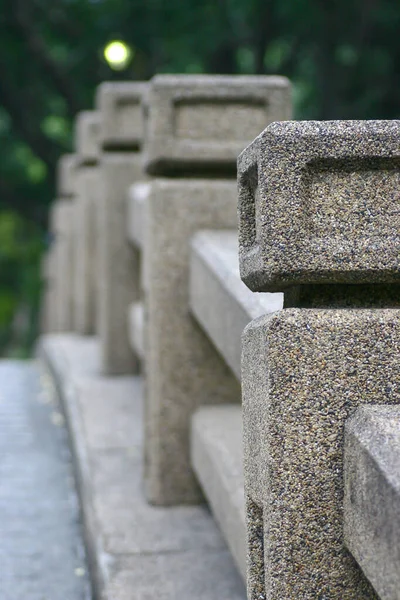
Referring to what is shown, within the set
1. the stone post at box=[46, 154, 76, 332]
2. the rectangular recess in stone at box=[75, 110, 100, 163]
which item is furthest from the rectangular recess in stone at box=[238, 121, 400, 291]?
the stone post at box=[46, 154, 76, 332]

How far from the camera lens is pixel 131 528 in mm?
3160

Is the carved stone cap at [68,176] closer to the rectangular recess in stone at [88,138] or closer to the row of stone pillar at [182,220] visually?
the rectangular recess in stone at [88,138]

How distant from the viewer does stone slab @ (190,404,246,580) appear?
2562 mm

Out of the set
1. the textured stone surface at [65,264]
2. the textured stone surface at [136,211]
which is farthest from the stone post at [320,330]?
the textured stone surface at [65,264]

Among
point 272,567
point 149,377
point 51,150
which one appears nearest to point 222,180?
point 149,377

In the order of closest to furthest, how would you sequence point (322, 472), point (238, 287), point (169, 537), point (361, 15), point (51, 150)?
point (322, 472), point (238, 287), point (169, 537), point (361, 15), point (51, 150)

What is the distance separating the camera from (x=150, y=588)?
269 centimetres

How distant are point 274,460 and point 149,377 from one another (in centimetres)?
180

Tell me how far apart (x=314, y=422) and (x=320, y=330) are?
15 cm

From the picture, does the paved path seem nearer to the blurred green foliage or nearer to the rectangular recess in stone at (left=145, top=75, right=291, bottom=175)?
the rectangular recess in stone at (left=145, top=75, right=291, bottom=175)

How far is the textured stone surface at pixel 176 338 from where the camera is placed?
3.27 metres

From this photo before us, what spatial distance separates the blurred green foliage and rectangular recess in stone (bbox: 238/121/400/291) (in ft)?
33.7

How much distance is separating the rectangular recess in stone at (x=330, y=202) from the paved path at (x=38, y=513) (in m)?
1.83

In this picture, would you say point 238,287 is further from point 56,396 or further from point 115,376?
point 56,396
